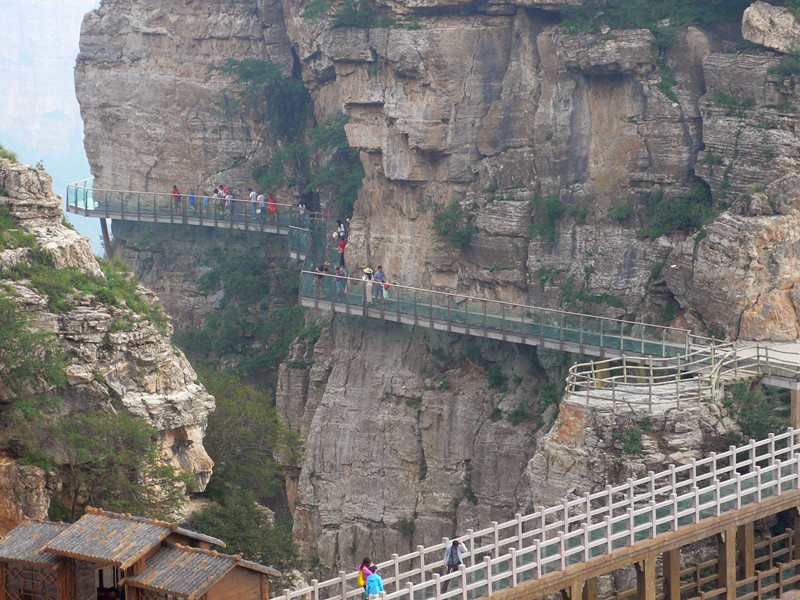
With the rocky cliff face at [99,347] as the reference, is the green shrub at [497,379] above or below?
below

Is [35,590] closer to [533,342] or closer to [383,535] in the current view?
[533,342]

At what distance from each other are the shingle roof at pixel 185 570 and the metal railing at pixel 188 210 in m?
34.7

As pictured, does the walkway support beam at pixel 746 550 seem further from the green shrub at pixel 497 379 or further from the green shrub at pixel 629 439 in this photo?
the green shrub at pixel 497 379

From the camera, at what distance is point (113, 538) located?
26047mm

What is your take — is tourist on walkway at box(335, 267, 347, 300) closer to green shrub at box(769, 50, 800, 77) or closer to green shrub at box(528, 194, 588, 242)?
green shrub at box(528, 194, 588, 242)

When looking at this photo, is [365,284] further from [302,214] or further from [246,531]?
[246,531]

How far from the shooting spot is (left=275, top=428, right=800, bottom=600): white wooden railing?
28.6 metres

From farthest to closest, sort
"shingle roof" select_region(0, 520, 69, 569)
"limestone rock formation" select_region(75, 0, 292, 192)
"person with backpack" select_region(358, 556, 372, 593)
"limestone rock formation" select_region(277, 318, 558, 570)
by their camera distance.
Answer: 1. "limestone rock formation" select_region(75, 0, 292, 192)
2. "limestone rock formation" select_region(277, 318, 558, 570)
3. "person with backpack" select_region(358, 556, 372, 593)
4. "shingle roof" select_region(0, 520, 69, 569)

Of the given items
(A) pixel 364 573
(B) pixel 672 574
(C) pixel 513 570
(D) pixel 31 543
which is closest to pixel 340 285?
(B) pixel 672 574

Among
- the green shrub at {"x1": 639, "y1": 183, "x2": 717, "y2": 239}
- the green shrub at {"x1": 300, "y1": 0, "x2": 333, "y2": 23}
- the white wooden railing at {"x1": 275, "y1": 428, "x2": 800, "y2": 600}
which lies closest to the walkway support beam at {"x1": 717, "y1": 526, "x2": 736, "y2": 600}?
the white wooden railing at {"x1": 275, "y1": 428, "x2": 800, "y2": 600}

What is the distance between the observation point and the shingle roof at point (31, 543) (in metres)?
26.2

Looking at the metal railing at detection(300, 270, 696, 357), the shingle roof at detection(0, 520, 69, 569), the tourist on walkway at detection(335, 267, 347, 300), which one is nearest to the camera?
the shingle roof at detection(0, 520, 69, 569)

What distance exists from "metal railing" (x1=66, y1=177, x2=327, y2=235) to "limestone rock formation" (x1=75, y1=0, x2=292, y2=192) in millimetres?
3266

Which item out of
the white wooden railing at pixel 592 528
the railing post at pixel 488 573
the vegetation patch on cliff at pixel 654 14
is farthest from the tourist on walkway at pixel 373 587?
the vegetation patch on cliff at pixel 654 14
